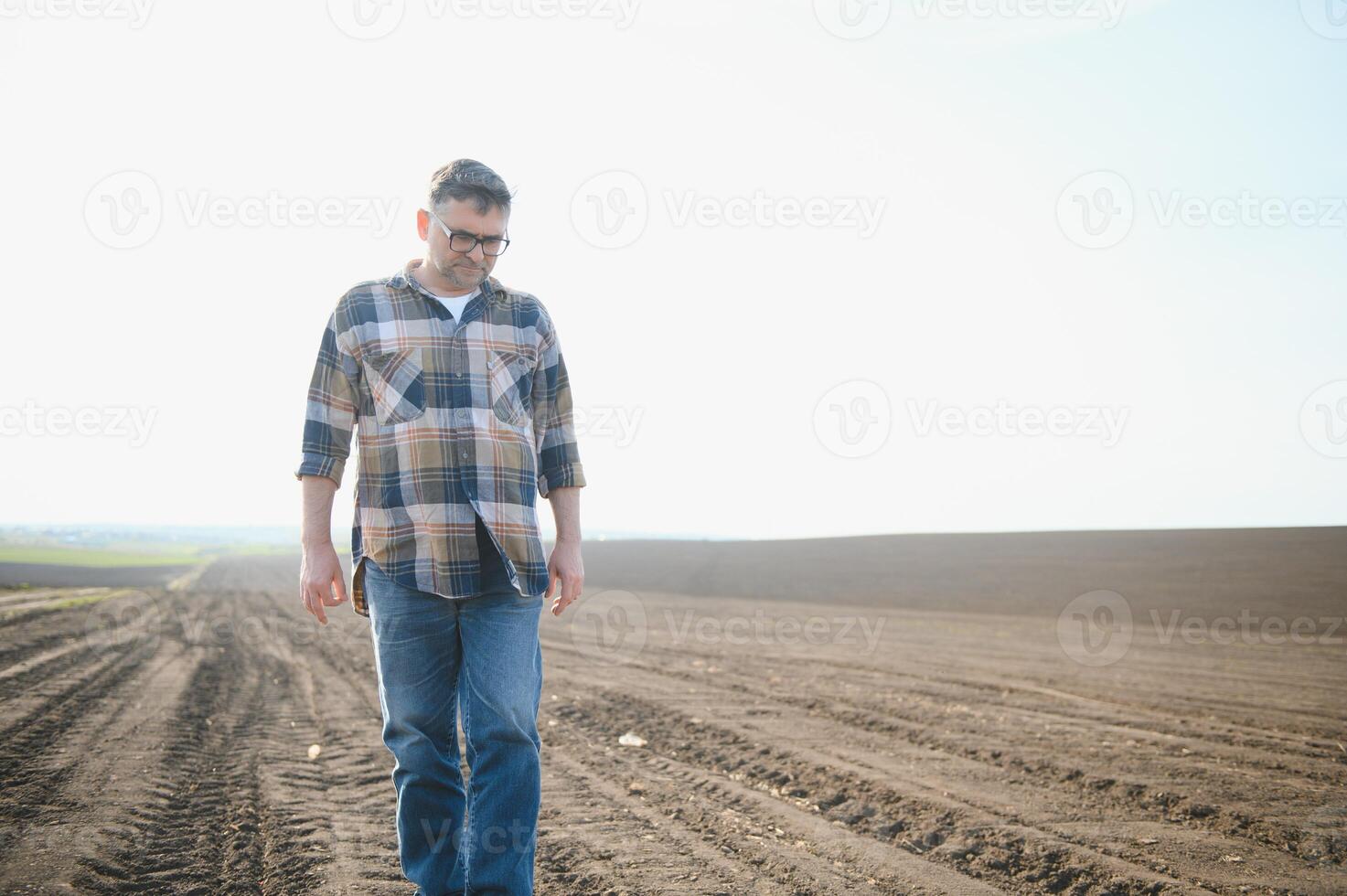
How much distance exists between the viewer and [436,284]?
260cm

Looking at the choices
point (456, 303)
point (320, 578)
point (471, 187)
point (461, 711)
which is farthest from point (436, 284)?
point (461, 711)

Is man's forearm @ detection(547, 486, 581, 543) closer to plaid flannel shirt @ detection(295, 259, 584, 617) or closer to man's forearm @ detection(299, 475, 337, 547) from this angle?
plaid flannel shirt @ detection(295, 259, 584, 617)

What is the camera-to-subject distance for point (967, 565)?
2795 centimetres

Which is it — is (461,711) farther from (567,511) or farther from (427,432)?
(427,432)

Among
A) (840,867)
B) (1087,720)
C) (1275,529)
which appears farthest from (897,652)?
(1275,529)

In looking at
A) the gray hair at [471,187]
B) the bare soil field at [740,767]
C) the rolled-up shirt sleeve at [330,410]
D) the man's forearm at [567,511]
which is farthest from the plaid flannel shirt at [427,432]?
the bare soil field at [740,767]

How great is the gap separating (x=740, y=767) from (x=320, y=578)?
3318mm

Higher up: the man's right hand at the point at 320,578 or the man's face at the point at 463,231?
the man's face at the point at 463,231

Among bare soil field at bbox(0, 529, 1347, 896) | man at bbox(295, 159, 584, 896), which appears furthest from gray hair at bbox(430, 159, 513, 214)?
bare soil field at bbox(0, 529, 1347, 896)

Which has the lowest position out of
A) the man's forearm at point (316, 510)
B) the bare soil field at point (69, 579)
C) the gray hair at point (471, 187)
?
the bare soil field at point (69, 579)

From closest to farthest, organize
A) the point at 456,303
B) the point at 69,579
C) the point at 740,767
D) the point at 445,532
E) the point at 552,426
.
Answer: the point at 445,532, the point at 456,303, the point at 552,426, the point at 740,767, the point at 69,579

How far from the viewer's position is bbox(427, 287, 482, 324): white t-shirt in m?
2.56

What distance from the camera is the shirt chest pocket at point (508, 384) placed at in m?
2.55

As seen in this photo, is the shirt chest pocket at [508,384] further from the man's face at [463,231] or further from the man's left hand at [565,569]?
the man's left hand at [565,569]
